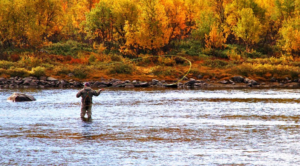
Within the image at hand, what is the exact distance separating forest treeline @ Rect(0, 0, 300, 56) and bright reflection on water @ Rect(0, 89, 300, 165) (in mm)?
30609

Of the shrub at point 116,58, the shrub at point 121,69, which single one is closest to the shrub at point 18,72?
the shrub at point 121,69

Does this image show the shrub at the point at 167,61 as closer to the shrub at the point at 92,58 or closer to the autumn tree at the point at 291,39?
the shrub at the point at 92,58

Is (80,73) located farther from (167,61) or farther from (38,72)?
(167,61)

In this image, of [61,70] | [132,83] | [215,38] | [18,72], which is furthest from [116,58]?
[18,72]

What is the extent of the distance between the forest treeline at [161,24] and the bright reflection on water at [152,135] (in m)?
30.6

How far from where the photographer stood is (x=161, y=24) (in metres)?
56.9

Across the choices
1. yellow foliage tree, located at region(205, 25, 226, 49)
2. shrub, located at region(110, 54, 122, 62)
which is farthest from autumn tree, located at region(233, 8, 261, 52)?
shrub, located at region(110, 54, 122, 62)

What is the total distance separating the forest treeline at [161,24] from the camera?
57281 mm

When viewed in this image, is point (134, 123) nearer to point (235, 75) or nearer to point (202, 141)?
point (202, 141)

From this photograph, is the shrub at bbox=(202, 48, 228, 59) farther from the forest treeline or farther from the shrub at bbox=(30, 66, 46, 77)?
the shrub at bbox=(30, 66, 46, 77)

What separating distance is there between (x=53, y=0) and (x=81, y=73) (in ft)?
56.6

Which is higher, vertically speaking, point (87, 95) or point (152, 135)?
point (87, 95)

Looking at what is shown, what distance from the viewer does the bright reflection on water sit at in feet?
42.4

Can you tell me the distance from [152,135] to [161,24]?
41067 mm
